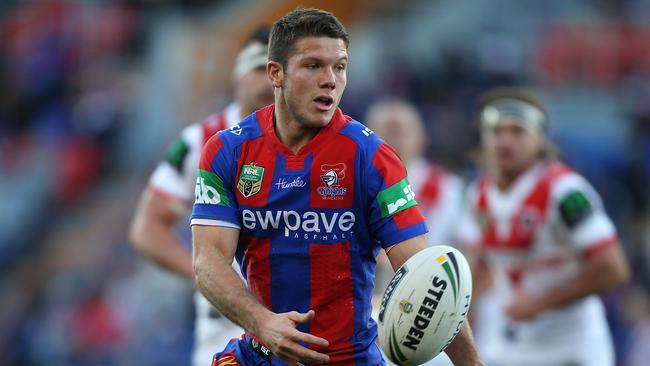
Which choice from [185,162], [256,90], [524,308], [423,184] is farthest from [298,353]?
[423,184]

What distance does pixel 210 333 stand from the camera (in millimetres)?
7156

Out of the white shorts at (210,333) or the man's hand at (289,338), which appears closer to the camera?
the man's hand at (289,338)

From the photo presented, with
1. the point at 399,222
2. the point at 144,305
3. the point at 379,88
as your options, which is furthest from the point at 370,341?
the point at 379,88

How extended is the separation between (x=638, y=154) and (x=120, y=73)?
6.85m

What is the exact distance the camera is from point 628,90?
53.0 ft

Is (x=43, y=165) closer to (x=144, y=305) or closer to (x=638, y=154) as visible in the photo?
(x=144, y=305)

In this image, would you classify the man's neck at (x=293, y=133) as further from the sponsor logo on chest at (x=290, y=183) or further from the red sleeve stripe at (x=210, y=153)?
the red sleeve stripe at (x=210, y=153)

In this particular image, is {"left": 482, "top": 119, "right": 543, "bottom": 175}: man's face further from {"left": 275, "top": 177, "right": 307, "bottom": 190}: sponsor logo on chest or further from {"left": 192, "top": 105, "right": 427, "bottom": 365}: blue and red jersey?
{"left": 275, "top": 177, "right": 307, "bottom": 190}: sponsor logo on chest

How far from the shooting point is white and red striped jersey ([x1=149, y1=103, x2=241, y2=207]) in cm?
717

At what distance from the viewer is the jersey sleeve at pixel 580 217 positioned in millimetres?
7426

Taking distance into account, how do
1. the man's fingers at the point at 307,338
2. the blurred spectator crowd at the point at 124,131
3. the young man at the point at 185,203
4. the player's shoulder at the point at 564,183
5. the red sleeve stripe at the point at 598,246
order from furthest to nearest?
the blurred spectator crowd at the point at 124,131 < the player's shoulder at the point at 564,183 < the red sleeve stripe at the point at 598,246 < the young man at the point at 185,203 < the man's fingers at the point at 307,338

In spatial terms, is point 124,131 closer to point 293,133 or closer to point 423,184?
point 423,184

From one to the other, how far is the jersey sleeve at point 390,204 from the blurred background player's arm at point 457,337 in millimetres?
25

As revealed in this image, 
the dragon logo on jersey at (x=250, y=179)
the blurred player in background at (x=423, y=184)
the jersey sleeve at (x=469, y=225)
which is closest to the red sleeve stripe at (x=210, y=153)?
the dragon logo on jersey at (x=250, y=179)
